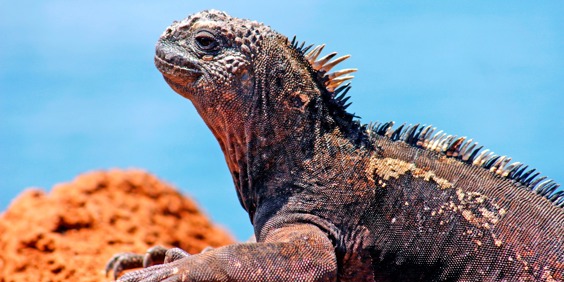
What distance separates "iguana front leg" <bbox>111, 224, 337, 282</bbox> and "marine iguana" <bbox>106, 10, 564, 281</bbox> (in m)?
0.01

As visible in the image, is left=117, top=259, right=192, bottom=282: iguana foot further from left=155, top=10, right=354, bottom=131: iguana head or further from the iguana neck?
left=155, top=10, right=354, bottom=131: iguana head

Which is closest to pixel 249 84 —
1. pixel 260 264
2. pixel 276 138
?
pixel 276 138

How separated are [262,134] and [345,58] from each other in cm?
105

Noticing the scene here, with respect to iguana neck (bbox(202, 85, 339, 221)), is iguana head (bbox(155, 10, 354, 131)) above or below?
above

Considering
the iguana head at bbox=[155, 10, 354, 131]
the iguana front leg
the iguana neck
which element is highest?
the iguana head at bbox=[155, 10, 354, 131]

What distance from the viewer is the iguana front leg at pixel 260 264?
18.3 ft

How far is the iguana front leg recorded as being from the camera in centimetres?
559

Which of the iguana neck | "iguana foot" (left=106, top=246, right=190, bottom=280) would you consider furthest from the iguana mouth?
"iguana foot" (left=106, top=246, right=190, bottom=280)

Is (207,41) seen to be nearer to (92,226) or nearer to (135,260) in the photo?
(135,260)

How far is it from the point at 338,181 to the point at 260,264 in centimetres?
104

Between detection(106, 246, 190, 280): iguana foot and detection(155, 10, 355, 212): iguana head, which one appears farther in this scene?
detection(106, 246, 190, 280): iguana foot

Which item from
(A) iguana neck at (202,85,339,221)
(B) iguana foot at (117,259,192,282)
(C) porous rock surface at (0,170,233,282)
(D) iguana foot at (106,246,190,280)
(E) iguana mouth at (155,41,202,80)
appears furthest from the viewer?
(C) porous rock surface at (0,170,233,282)

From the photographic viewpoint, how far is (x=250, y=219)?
6918mm

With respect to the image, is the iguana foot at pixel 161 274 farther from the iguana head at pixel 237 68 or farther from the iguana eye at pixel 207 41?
the iguana eye at pixel 207 41
